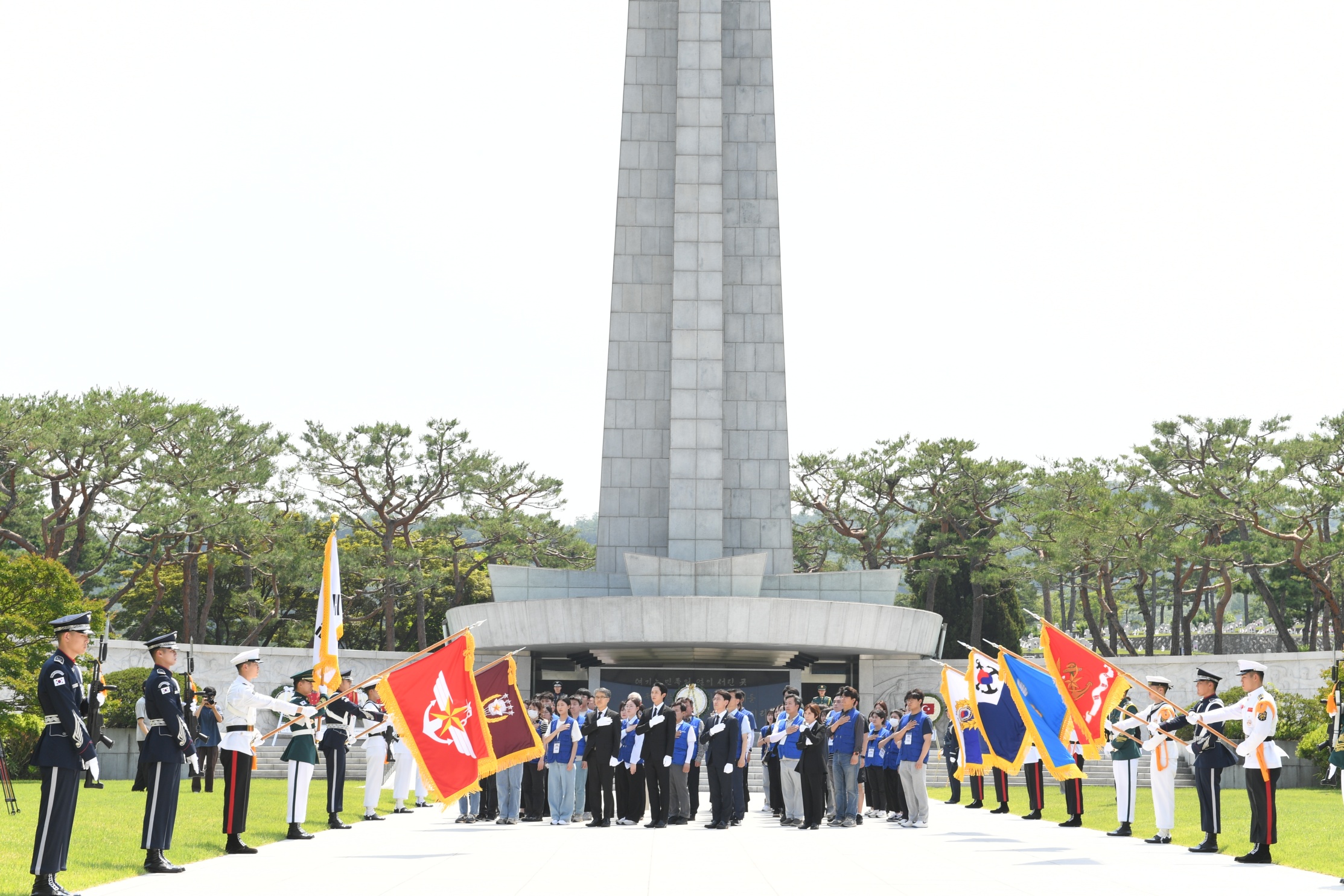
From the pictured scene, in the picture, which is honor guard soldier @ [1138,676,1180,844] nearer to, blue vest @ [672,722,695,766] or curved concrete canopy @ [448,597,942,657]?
blue vest @ [672,722,695,766]

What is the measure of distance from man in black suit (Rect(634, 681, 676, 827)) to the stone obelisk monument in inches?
612

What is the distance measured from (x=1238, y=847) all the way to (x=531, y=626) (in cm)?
1941

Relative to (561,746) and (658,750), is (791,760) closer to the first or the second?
(658,750)

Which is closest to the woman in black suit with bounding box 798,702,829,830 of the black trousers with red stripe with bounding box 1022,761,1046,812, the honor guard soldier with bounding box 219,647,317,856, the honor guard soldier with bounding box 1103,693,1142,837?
the black trousers with red stripe with bounding box 1022,761,1046,812

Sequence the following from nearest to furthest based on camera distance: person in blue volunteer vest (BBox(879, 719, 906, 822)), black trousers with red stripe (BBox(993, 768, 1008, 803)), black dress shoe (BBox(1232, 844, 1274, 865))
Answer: black dress shoe (BBox(1232, 844, 1274, 865)), person in blue volunteer vest (BBox(879, 719, 906, 822)), black trousers with red stripe (BBox(993, 768, 1008, 803))

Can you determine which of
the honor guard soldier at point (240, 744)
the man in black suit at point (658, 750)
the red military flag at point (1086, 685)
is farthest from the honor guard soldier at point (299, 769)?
the red military flag at point (1086, 685)

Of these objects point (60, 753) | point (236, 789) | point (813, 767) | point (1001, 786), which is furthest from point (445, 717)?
point (1001, 786)

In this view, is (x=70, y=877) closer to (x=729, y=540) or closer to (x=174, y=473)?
(x=729, y=540)

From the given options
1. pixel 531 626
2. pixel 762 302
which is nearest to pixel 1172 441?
pixel 762 302

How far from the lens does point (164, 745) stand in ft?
34.8

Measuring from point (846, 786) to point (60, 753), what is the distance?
989cm

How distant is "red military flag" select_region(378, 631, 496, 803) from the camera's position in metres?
12.3

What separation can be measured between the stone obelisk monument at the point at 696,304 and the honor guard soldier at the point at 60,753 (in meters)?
22.4

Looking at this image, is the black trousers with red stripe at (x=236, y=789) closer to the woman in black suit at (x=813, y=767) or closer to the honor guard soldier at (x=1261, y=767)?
the woman in black suit at (x=813, y=767)
